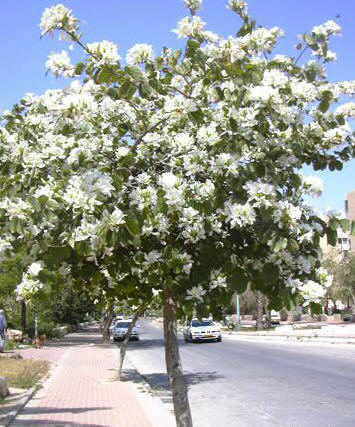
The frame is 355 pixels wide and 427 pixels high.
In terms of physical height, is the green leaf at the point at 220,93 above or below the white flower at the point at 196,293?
above

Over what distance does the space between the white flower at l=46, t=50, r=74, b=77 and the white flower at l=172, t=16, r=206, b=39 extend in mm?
771

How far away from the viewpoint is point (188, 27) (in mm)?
4023

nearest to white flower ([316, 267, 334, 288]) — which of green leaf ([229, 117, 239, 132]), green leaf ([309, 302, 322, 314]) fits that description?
green leaf ([309, 302, 322, 314])

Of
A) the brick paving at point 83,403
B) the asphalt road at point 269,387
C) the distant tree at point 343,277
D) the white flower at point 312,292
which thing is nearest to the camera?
the white flower at point 312,292

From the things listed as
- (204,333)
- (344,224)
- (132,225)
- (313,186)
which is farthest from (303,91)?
(204,333)

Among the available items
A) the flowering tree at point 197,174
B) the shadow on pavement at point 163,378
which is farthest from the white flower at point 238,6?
the shadow on pavement at point 163,378

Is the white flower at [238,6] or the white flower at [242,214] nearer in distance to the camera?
the white flower at [242,214]

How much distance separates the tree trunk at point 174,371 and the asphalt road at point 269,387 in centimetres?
506

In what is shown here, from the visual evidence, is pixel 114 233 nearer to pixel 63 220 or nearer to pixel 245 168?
pixel 63 220

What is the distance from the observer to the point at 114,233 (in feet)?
10.7

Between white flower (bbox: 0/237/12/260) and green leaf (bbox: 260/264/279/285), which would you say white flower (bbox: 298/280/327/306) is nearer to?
green leaf (bbox: 260/264/279/285)

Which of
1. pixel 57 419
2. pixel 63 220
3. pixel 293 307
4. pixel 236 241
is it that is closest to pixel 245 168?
pixel 236 241

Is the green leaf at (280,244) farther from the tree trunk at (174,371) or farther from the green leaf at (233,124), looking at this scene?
the tree trunk at (174,371)

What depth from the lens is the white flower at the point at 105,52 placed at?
144 inches
